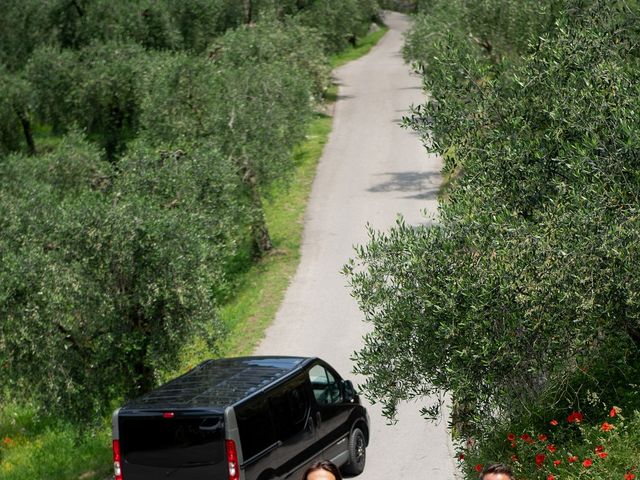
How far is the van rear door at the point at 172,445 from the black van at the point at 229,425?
13 millimetres

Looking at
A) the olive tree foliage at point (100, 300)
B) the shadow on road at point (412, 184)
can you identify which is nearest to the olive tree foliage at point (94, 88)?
the shadow on road at point (412, 184)

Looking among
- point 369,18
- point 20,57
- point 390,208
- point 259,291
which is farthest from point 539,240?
point 369,18

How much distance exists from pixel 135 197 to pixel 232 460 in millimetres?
6255

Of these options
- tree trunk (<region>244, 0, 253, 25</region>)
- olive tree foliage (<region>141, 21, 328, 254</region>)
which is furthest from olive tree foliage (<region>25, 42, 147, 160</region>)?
tree trunk (<region>244, 0, 253, 25</region>)

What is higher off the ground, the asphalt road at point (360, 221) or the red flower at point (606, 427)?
the red flower at point (606, 427)

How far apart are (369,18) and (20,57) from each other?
3076 cm

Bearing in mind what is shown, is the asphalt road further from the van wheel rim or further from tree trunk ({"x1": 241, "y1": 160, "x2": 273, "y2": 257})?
tree trunk ({"x1": 241, "y1": 160, "x2": 273, "y2": 257})

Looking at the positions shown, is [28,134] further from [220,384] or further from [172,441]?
[172,441]

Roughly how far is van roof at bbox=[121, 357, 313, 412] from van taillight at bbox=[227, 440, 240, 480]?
493 millimetres

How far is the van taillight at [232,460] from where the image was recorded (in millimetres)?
13195

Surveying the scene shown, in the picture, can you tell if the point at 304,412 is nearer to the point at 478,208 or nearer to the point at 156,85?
the point at 478,208

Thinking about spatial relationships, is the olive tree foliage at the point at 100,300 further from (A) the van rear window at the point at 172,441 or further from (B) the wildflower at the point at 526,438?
(B) the wildflower at the point at 526,438

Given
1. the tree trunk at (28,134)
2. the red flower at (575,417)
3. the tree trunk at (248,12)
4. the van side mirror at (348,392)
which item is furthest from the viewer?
the tree trunk at (28,134)

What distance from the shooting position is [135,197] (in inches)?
707
